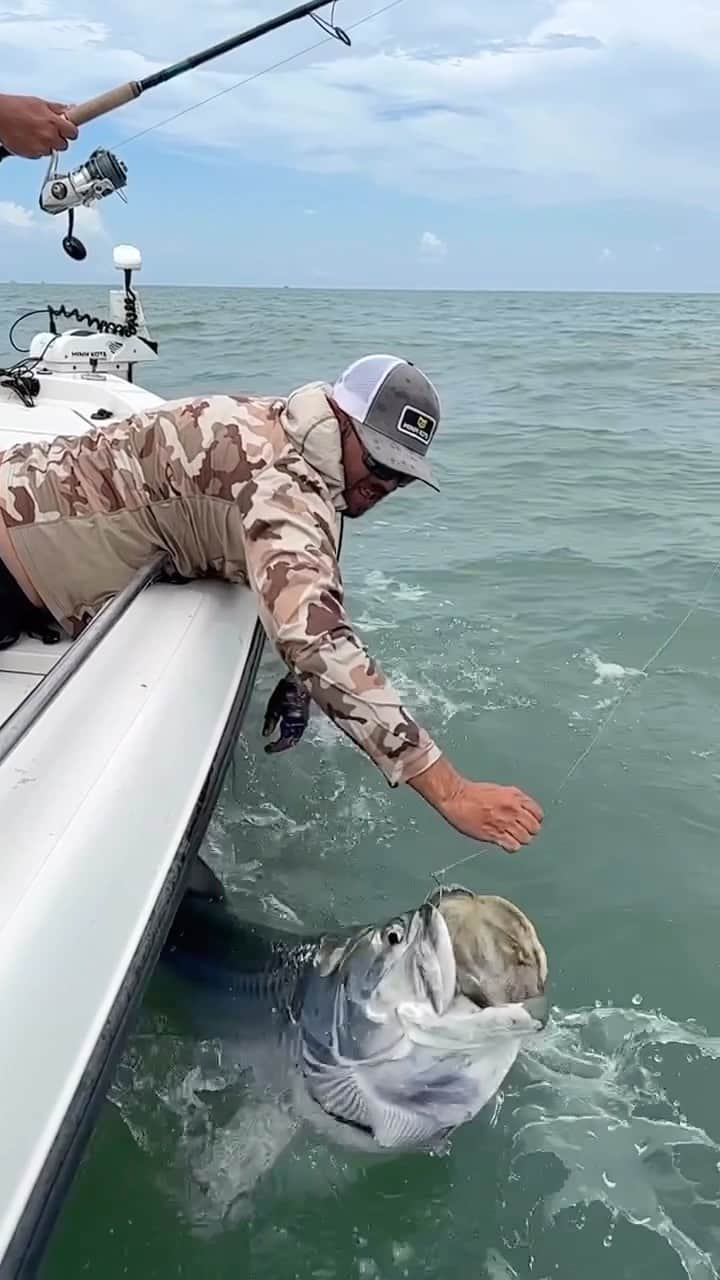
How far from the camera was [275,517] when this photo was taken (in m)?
2.65

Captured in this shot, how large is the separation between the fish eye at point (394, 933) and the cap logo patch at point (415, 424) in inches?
45.6

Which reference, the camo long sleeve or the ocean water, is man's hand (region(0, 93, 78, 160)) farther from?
the ocean water

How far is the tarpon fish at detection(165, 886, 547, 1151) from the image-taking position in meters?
2.24

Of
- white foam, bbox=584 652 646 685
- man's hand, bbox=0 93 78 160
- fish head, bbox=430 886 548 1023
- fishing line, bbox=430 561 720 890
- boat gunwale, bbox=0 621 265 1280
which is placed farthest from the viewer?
white foam, bbox=584 652 646 685

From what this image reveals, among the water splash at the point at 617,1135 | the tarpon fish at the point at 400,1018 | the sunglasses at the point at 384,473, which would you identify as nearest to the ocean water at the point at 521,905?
the water splash at the point at 617,1135

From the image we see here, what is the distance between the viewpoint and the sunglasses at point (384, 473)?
108 inches

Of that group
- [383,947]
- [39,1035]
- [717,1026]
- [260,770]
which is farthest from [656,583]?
[39,1035]

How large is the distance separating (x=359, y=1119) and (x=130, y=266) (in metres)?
6.04

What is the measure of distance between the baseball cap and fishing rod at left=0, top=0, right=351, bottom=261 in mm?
2030

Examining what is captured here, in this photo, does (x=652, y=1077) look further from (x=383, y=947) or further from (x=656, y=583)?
(x=656, y=583)

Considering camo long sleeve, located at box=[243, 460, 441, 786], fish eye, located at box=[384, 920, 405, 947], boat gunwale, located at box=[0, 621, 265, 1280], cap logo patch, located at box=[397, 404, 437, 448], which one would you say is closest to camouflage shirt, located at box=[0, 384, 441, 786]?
camo long sleeve, located at box=[243, 460, 441, 786]

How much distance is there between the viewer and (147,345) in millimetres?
7027

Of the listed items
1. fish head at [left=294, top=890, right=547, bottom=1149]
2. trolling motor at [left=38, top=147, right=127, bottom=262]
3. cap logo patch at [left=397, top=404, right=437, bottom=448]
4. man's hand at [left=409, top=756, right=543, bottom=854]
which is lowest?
fish head at [left=294, top=890, right=547, bottom=1149]

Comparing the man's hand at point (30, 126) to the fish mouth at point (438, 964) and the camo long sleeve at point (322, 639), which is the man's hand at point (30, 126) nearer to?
the camo long sleeve at point (322, 639)
